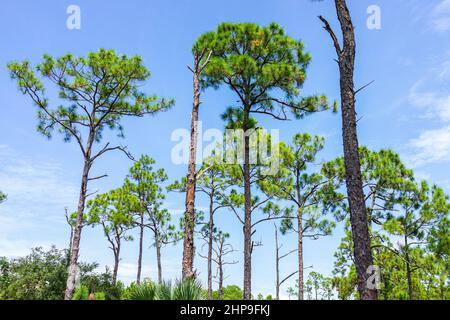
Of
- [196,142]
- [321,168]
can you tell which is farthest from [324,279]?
[196,142]

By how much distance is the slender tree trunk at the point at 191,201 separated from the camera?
907 centimetres

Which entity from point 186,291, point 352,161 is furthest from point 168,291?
point 352,161

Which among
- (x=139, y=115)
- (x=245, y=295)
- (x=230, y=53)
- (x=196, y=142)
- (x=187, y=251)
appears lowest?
(x=245, y=295)

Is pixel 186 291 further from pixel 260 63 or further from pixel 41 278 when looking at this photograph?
pixel 41 278

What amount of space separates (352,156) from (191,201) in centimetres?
426

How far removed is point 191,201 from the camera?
9.67m

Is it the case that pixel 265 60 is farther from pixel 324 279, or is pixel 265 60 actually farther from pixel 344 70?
pixel 324 279

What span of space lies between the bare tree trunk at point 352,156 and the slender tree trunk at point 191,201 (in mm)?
3951

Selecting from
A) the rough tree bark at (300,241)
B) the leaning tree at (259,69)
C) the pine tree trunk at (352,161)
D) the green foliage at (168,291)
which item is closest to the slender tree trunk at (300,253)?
the rough tree bark at (300,241)

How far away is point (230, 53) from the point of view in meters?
14.7

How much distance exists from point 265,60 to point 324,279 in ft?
120

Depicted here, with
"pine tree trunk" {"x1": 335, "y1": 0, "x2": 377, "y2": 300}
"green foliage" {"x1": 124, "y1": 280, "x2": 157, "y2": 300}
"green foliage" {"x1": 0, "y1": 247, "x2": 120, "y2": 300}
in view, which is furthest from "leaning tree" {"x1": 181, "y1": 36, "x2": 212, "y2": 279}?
"green foliage" {"x1": 0, "y1": 247, "x2": 120, "y2": 300}

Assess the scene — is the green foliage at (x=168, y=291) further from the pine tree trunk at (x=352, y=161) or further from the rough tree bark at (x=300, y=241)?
the rough tree bark at (x=300, y=241)

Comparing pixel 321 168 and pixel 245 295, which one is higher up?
pixel 321 168
